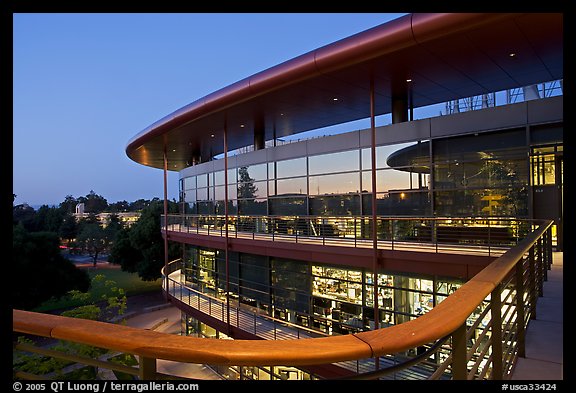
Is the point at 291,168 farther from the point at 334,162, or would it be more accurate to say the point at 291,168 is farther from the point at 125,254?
the point at 125,254

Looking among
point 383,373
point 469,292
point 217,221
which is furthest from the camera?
point 217,221

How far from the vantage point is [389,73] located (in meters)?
11.0

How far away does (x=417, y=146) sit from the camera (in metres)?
14.1

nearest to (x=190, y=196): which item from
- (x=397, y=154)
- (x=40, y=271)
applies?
(x=40, y=271)

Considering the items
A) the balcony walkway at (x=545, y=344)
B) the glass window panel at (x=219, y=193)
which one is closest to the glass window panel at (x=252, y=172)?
the glass window panel at (x=219, y=193)

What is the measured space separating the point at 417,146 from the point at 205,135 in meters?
12.0

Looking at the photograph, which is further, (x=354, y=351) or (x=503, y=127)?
(x=503, y=127)

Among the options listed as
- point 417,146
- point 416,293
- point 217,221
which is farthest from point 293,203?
point 416,293

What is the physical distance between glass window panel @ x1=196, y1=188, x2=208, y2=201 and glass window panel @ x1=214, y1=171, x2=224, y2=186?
172 cm

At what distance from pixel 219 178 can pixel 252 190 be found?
405 cm

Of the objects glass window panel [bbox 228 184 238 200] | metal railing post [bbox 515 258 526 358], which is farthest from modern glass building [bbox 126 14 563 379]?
metal railing post [bbox 515 258 526 358]

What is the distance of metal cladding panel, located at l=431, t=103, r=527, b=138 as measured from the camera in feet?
39.7
